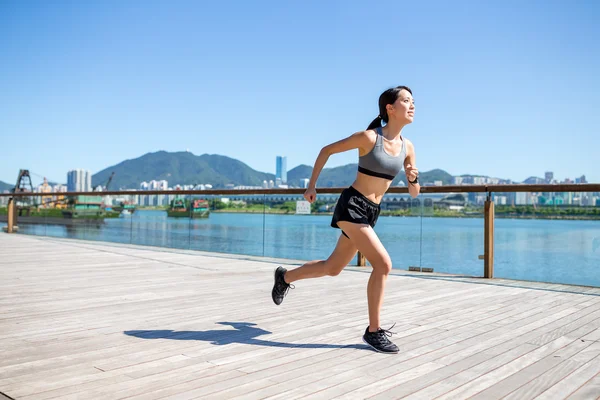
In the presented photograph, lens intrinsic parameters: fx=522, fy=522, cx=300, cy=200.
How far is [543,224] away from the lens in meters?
5.32

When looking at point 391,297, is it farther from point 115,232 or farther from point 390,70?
point 390,70

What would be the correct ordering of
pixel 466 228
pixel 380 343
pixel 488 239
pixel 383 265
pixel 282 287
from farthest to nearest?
pixel 466 228, pixel 488 239, pixel 282 287, pixel 383 265, pixel 380 343

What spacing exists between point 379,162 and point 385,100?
35cm

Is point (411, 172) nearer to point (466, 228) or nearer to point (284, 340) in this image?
point (284, 340)

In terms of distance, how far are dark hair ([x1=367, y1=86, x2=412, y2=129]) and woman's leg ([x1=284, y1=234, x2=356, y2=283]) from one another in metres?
0.62

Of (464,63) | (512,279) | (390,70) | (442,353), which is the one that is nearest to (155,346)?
(442,353)

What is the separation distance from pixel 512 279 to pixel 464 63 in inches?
1688

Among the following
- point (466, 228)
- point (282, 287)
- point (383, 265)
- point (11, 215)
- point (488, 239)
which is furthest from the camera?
point (11, 215)

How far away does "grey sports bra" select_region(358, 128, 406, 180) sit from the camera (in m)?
2.57

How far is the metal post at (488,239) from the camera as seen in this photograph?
545 centimetres

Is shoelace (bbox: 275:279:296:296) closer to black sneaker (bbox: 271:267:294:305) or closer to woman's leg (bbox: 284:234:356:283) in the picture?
black sneaker (bbox: 271:267:294:305)

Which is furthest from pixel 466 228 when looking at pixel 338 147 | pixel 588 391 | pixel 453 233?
pixel 588 391

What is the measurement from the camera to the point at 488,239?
18.2 ft

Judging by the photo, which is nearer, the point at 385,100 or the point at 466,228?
the point at 385,100
